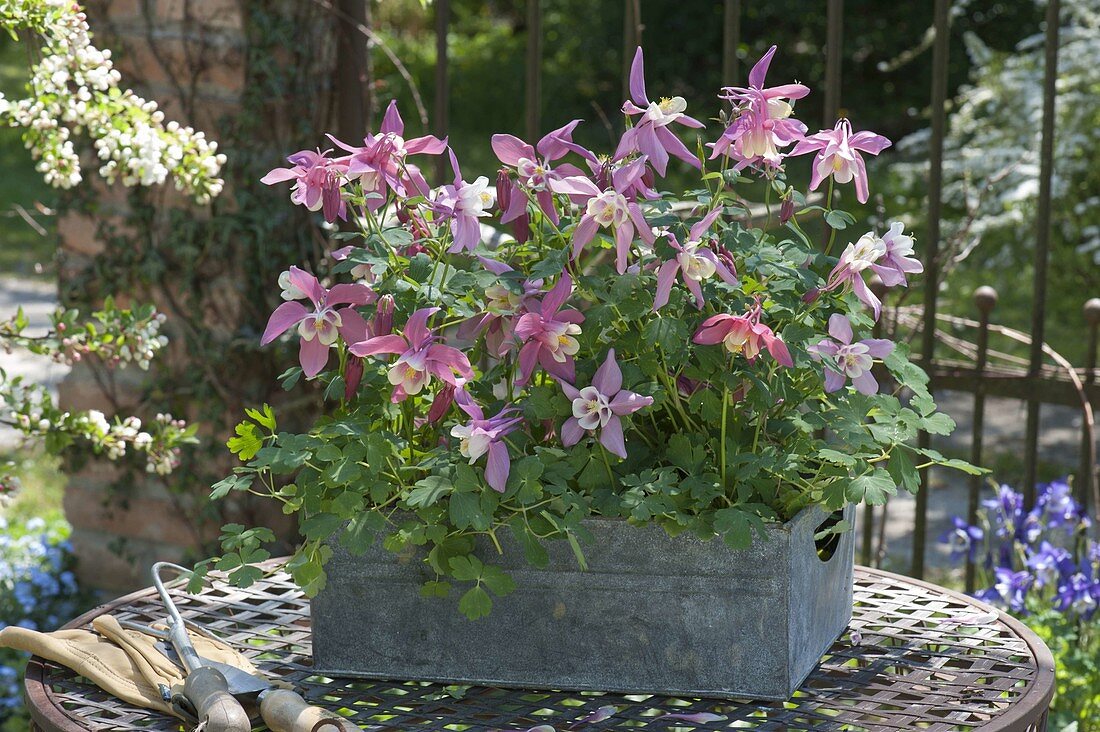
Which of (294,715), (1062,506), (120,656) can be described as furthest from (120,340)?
(1062,506)

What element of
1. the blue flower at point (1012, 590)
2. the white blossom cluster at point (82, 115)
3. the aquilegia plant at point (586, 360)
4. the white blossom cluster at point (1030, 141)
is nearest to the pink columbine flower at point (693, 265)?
the aquilegia plant at point (586, 360)

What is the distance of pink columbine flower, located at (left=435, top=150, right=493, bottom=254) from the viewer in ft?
4.07

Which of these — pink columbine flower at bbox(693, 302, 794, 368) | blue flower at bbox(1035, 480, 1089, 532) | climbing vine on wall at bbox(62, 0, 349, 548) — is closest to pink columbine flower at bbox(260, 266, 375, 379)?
pink columbine flower at bbox(693, 302, 794, 368)

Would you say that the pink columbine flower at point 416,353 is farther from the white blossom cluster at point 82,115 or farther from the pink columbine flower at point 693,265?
the white blossom cluster at point 82,115

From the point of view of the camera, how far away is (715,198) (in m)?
1.21

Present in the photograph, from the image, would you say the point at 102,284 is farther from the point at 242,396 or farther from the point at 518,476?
the point at 518,476

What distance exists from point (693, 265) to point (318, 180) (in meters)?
0.39

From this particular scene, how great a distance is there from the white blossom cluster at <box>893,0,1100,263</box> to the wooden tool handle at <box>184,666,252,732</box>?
451 cm

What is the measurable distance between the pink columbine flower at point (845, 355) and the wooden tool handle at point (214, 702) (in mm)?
635

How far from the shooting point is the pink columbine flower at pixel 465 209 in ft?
4.07

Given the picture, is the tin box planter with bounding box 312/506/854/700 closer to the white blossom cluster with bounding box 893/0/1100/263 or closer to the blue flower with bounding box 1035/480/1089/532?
the blue flower with bounding box 1035/480/1089/532

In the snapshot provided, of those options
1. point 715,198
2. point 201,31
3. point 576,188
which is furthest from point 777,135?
point 201,31

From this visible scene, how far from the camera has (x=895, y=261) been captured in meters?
1.23

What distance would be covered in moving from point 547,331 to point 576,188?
137 millimetres
